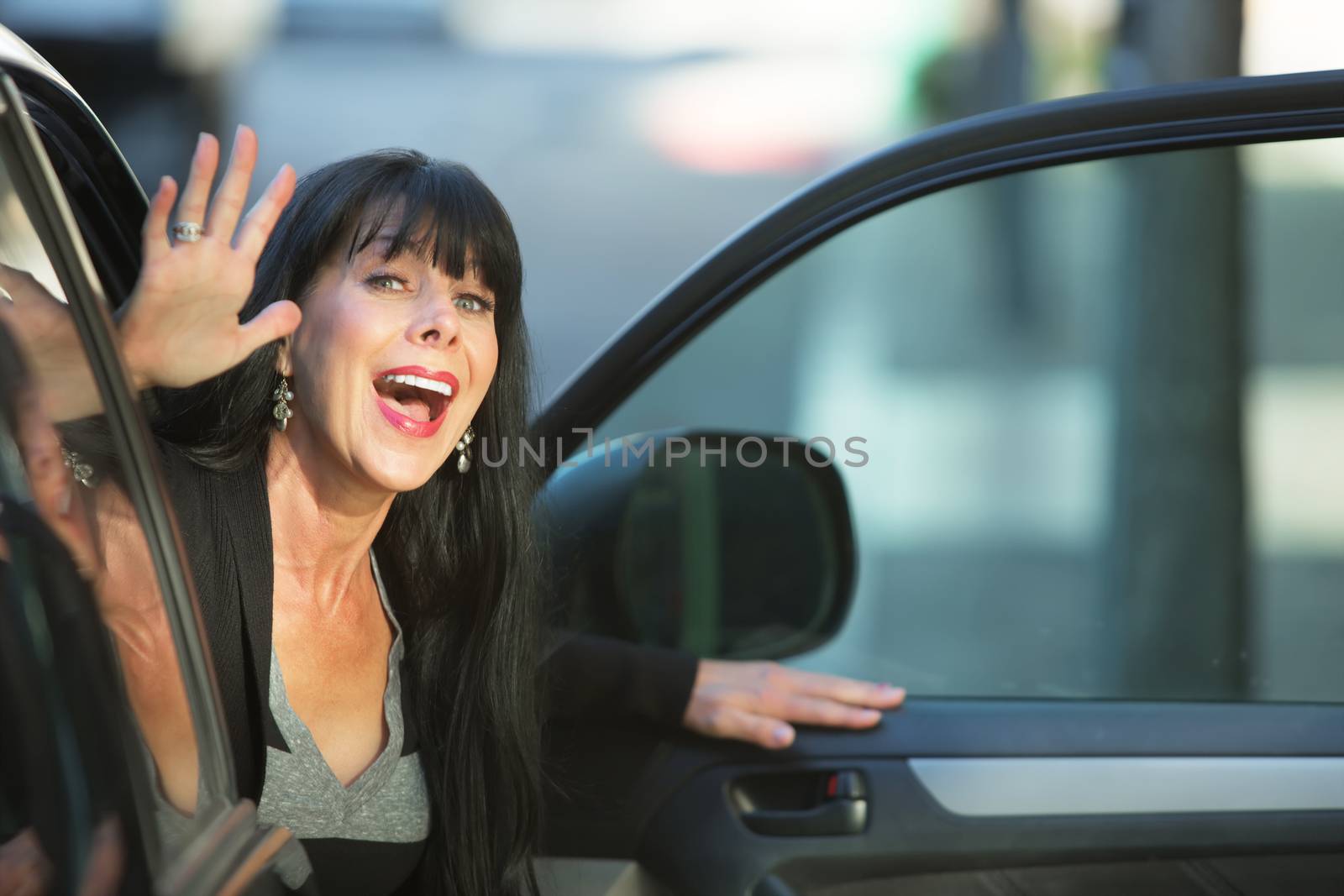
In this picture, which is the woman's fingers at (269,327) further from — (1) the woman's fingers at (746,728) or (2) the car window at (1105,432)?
(1) the woman's fingers at (746,728)

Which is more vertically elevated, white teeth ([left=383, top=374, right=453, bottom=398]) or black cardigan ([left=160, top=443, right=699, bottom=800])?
white teeth ([left=383, top=374, right=453, bottom=398])

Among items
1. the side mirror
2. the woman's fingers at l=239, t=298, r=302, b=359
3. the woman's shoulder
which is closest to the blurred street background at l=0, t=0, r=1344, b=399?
the side mirror

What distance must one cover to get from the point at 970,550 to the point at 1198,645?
15.6 inches

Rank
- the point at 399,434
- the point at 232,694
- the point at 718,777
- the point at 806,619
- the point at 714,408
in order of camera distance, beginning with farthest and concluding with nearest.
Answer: the point at 714,408 < the point at 806,619 < the point at 718,777 < the point at 399,434 < the point at 232,694

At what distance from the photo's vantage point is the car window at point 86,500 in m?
1.10

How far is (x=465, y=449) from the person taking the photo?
216 cm

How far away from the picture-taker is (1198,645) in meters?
2.14

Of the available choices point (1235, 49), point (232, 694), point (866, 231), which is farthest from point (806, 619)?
point (1235, 49)

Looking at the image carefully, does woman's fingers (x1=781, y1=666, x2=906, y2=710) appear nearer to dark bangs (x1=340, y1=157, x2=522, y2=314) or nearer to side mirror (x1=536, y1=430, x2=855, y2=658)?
side mirror (x1=536, y1=430, x2=855, y2=658)

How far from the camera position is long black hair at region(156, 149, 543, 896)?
6.43 ft

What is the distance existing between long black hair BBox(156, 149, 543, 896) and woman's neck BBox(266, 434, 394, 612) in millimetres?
46

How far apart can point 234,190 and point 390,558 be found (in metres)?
0.79

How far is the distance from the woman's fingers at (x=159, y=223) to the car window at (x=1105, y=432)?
2.81ft

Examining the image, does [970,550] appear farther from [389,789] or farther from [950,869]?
[389,789]
